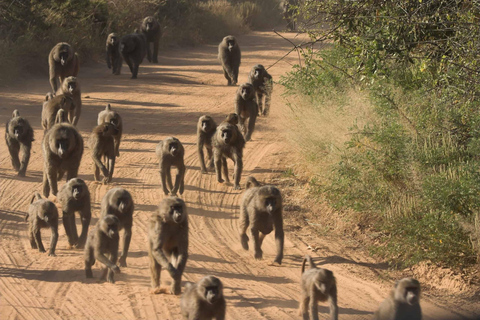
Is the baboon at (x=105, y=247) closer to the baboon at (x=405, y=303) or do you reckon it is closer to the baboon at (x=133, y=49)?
the baboon at (x=405, y=303)

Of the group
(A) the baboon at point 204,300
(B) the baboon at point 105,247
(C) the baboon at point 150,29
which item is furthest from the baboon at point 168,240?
(C) the baboon at point 150,29

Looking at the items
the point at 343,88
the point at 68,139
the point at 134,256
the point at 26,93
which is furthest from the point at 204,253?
the point at 26,93

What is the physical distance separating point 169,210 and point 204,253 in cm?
146

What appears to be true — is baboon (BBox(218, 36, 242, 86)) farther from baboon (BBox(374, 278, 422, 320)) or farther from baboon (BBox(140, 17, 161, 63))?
baboon (BBox(374, 278, 422, 320))

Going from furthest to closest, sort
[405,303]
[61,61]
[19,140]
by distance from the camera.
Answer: [61,61]
[19,140]
[405,303]

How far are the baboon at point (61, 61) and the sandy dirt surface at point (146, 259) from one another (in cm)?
89

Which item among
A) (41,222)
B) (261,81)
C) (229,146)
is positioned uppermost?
(261,81)

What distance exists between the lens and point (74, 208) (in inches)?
313

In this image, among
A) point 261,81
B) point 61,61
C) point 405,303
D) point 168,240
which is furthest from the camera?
point 61,61

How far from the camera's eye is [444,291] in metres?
7.49

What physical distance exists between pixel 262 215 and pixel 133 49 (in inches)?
504

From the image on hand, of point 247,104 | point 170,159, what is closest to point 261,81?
point 247,104

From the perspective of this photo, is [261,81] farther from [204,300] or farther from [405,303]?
[204,300]

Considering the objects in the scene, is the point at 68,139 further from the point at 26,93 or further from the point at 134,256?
the point at 26,93
